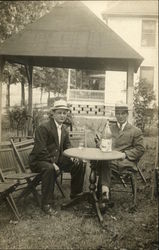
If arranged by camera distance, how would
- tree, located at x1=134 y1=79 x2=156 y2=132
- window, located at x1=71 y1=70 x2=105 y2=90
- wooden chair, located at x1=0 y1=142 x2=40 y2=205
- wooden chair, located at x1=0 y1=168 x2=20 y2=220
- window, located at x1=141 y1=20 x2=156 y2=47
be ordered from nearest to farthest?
wooden chair, located at x1=0 y1=168 x2=20 y2=220, wooden chair, located at x1=0 y1=142 x2=40 y2=205, tree, located at x1=134 y1=79 x2=156 y2=132, window, located at x1=141 y1=20 x2=156 y2=47, window, located at x1=71 y1=70 x2=105 y2=90

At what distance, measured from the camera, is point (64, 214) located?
19.6ft

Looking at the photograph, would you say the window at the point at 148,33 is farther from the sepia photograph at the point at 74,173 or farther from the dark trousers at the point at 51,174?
the dark trousers at the point at 51,174

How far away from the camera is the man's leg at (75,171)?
21.5 ft

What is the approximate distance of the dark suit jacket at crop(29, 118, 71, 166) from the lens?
6215mm

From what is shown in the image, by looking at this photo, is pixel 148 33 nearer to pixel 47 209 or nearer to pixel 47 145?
pixel 47 145

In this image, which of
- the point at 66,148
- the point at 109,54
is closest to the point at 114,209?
the point at 66,148

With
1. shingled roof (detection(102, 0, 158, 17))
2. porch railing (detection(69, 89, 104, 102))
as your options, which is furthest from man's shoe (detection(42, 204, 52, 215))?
shingled roof (detection(102, 0, 158, 17))

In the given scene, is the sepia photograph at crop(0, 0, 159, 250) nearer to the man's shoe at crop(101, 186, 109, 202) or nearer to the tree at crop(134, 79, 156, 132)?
the man's shoe at crop(101, 186, 109, 202)

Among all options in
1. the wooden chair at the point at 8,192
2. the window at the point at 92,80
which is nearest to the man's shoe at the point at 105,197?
the wooden chair at the point at 8,192

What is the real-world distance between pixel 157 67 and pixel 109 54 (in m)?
14.8

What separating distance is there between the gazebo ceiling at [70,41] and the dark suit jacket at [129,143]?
357 cm

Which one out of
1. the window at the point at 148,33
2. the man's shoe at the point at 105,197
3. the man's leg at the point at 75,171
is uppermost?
the window at the point at 148,33

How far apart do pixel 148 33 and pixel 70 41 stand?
Answer: 15.0 meters

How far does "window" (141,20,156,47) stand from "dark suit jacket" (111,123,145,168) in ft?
60.5
